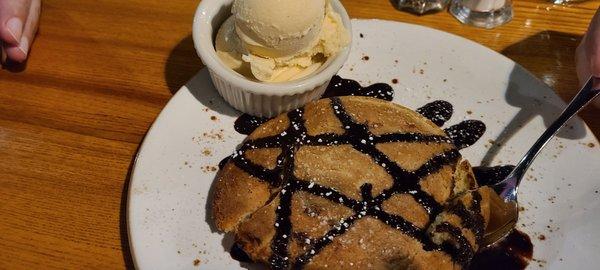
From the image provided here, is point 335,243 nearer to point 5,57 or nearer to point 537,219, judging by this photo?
point 537,219

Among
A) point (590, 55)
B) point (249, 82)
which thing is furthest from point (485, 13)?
point (249, 82)

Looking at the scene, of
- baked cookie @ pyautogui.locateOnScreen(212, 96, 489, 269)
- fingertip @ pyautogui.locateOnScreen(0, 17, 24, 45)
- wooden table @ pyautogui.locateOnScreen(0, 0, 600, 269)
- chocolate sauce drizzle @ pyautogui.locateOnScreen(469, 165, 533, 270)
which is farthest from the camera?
fingertip @ pyautogui.locateOnScreen(0, 17, 24, 45)

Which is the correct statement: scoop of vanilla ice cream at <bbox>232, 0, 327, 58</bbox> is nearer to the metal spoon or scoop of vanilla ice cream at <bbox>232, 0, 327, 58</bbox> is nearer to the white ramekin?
the white ramekin

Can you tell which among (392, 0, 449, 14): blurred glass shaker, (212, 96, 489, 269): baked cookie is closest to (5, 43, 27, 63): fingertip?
(212, 96, 489, 269): baked cookie

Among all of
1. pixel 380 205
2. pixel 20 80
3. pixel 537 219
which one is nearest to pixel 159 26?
pixel 20 80

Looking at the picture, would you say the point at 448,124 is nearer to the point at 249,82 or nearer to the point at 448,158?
the point at 448,158
